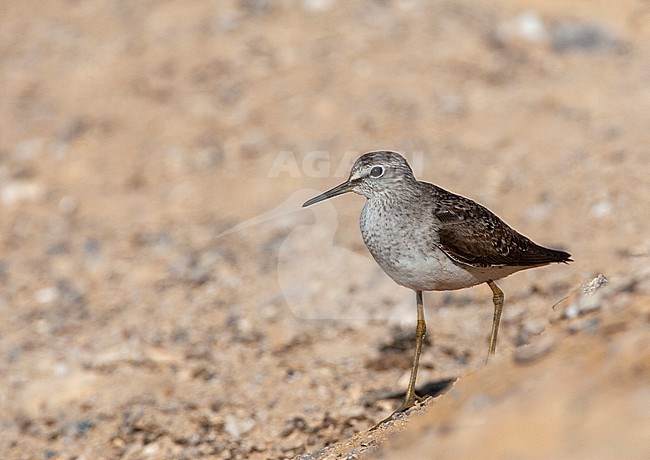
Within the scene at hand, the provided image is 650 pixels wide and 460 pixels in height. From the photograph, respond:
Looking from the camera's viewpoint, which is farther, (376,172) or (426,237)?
(376,172)

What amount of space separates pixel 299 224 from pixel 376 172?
3.74 metres

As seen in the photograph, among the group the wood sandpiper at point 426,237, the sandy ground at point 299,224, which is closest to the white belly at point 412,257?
the wood sandpiper at point 426,237

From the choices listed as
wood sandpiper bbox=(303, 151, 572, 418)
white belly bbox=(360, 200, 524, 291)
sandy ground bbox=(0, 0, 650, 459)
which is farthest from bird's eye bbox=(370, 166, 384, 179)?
sandy ground bbox=(0, 0, 650, 459)

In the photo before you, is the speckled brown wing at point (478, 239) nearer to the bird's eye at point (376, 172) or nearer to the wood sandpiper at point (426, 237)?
the wood sandpiper at point (426, 237)

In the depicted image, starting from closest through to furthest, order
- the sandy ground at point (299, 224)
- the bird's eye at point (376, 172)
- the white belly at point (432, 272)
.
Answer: the sandy ground at point (299, 224) < the white belly at point (432, 272) < the bird's eye at point (376, 172)

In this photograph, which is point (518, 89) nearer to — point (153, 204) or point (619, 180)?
point (619, 180)

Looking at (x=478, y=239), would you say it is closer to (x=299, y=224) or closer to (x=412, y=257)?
(x=412, y=257)

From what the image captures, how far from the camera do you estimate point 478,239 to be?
6055 millimetres

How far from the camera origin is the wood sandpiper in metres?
5.89

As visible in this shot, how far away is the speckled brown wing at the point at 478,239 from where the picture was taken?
5938 millimetres

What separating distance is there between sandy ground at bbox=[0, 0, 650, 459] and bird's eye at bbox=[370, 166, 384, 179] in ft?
4.63

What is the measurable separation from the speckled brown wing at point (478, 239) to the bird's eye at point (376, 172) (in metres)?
0.40

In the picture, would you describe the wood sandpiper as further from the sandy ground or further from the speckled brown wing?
the sandy ground

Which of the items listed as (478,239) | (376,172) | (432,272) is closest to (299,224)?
(376,172)
